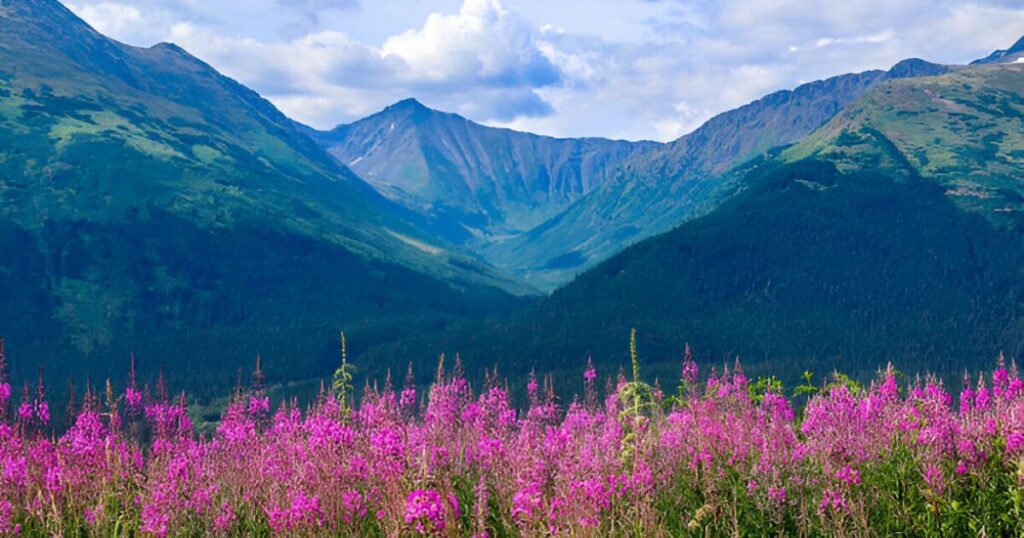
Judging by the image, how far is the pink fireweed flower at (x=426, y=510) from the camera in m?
6.57

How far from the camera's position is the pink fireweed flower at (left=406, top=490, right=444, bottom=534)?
657cm

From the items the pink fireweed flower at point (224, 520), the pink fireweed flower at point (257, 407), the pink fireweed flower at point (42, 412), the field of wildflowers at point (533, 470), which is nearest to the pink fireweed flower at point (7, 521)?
the field of wildflowers at point (533, 470)

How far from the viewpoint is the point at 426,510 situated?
6570mm

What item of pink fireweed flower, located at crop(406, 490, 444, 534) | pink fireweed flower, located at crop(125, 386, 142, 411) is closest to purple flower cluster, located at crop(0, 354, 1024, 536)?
pink fireweed flower, located at crop(406, 490, 444, 534)

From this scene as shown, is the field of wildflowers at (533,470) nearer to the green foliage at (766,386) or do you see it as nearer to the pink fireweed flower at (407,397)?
the pink fireweed flower at (407,397)

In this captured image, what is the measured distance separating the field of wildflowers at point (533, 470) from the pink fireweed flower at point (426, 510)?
0.19 feet

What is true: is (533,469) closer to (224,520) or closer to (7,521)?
(224,520)

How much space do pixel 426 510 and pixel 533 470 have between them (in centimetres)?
212

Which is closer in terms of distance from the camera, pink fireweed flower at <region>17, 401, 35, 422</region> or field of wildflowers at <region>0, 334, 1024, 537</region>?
field of wildflowers at <region>0, 334, 1024, 537</region>

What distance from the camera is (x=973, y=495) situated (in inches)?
356

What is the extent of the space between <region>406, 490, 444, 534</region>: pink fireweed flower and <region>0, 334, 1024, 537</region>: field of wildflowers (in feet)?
0.19

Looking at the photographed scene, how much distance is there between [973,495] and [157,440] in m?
11.0

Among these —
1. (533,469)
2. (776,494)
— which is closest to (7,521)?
(533,469)

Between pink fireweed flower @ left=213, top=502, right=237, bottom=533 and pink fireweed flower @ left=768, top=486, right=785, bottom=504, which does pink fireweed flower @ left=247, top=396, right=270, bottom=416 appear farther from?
pink fireweed flower @ left=768, top=486, right=785, bottom=504
